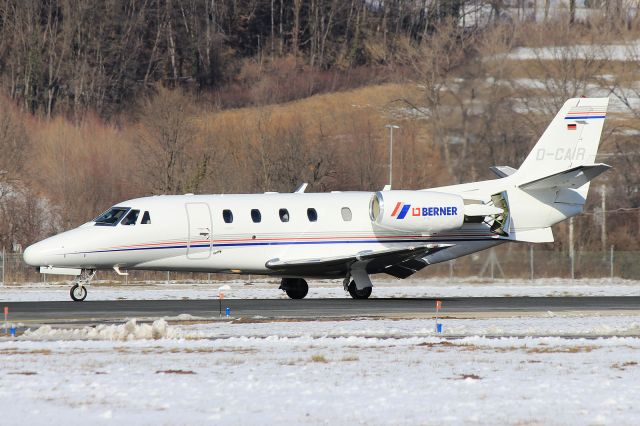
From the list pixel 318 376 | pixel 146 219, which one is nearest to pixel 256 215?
pixel 146 219

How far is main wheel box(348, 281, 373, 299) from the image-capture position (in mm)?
30400

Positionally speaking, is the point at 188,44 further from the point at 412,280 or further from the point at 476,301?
the point at 476,301

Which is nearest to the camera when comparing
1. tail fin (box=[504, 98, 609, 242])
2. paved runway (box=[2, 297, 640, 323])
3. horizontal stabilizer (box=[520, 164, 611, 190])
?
paved runway (box=[2, 297, 640, 323])

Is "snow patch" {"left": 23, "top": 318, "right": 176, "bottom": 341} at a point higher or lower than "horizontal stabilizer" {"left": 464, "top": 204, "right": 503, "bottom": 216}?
lower

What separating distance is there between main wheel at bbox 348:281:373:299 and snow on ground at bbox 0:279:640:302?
2.33m

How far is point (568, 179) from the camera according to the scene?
31.6 meters

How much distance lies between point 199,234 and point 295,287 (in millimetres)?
3525

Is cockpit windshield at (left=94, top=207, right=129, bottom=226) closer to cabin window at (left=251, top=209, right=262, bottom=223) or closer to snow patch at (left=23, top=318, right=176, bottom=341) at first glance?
cabin window at (left=251, top=209, right=262, bottom=223)

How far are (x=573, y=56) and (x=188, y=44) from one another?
50.2 m

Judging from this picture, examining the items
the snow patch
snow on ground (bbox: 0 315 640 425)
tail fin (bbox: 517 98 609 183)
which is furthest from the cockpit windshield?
tail fin (bbox: 517 98 609 183)

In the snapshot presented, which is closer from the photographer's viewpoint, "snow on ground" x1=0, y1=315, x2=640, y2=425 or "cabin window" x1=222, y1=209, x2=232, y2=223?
"snow on ground" x1=0, y1=315, x2=640, y2=425

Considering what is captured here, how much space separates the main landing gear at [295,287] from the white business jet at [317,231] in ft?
0.09

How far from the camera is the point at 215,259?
29.8m

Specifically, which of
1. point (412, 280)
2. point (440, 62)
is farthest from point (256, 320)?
point (440, 62)
